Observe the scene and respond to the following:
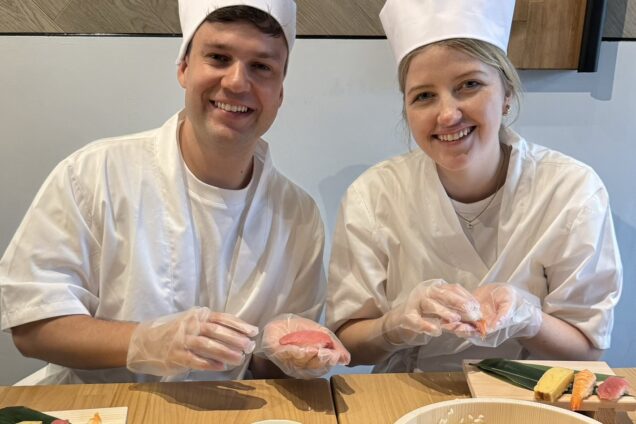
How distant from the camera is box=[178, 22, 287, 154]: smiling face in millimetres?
1476

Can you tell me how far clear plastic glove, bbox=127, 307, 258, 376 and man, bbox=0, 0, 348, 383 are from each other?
0.09 m

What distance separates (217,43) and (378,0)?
29.0 inches

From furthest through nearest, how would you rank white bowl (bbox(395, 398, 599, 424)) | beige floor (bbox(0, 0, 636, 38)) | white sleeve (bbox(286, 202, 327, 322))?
beige floor (bbox(0, 0, 636, 38)) → white sleeve (bbox(286, 202, 327, 322)) → white bowl (bbox(395, 398, 599, 424))

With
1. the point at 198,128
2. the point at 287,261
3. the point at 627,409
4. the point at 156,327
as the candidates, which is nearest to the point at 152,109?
the point at 198,128

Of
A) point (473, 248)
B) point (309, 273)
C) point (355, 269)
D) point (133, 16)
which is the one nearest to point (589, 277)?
point (473, 248)

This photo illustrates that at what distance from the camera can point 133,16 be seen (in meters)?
1.98

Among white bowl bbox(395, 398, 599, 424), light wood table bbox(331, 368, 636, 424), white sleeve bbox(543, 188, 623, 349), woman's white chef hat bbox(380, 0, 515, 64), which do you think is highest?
woman's white chef hat bbox(380, 0, 515, 64)

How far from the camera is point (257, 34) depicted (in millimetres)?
1479

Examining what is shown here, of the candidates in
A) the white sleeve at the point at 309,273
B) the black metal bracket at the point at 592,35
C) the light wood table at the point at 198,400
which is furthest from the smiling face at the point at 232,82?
the black metal bracket at the point at 592,35

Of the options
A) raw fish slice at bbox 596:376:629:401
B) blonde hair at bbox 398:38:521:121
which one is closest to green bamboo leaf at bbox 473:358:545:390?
raw fish slice at bbox 596:376:629:401

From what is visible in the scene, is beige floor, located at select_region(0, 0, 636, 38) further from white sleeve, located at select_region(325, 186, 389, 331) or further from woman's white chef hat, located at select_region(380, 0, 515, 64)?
white sleeve, located at select_region(325, 186, 389, 331)

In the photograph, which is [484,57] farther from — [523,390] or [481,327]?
[523,390]

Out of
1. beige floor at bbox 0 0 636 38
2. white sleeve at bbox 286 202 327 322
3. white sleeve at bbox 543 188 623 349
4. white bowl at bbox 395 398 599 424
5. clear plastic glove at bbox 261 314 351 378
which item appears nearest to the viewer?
white bowl at bbox 395 398 599 424

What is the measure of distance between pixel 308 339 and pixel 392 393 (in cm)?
19
